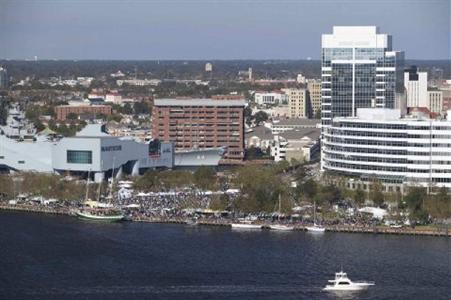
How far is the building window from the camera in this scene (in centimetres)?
1866

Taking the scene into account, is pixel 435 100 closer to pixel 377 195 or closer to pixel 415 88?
pixel 415 88

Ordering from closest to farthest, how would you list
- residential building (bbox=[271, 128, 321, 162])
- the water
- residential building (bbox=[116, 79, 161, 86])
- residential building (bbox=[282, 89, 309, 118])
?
the water → residential building (bbox=[271, 128, 321, 162]) → residential building (bbox=[282, 89, 309, 118]) → residential building (bbox=[116, 79, 161, 86])

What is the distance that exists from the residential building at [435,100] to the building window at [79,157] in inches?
332

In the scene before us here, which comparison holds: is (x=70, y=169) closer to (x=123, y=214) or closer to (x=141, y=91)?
(x=123, y=214)

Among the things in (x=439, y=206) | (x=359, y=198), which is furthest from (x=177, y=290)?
(x=359, y=198)

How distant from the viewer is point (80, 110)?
30.7 m

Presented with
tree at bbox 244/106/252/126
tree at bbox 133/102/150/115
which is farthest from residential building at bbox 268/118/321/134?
tree at bbox 133/102/150/115

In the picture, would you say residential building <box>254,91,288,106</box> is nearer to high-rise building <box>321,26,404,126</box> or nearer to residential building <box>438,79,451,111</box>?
residential building <box>438,79,451,111</box>

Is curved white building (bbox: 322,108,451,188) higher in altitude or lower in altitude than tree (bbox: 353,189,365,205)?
higher

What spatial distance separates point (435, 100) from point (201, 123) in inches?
220

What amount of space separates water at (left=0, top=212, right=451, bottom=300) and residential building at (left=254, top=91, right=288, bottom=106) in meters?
20.1

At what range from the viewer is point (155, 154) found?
20047 millimetres

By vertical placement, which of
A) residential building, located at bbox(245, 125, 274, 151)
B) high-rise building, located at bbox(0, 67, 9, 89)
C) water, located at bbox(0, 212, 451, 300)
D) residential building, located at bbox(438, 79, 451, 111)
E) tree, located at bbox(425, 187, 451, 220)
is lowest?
water, located at bbox(0, 212, 451, 300)

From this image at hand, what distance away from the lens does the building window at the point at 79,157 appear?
18.7m
